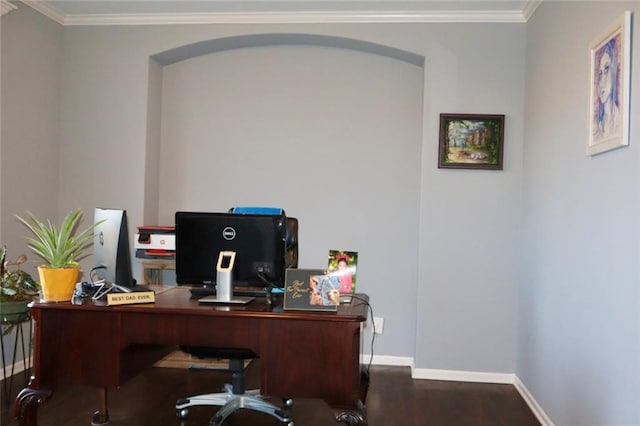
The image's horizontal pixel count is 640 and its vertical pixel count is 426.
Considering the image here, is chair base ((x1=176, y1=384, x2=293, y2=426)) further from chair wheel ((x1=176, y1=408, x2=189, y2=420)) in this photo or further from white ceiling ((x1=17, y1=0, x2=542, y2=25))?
white ceiling ((x1=17, y1=0, x2=542, y2=25))

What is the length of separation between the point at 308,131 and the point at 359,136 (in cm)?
41

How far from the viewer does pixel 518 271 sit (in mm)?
3570

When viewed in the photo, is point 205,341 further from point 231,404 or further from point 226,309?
point 231,404

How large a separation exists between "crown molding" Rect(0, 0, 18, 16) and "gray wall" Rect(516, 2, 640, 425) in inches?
134

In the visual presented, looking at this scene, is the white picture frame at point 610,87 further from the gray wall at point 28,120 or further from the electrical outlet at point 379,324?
the gray wall at point 28,120

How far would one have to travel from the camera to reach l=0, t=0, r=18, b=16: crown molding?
321 cm

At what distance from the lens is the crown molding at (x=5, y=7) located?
10.5 feet

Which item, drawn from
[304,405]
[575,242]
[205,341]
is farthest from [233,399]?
[575,242]

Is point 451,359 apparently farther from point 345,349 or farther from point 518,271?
point 345,349

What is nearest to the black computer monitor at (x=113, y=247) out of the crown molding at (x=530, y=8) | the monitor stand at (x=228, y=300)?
the monitor stand at (x=228, y=300)

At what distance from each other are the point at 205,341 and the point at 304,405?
1126 mm

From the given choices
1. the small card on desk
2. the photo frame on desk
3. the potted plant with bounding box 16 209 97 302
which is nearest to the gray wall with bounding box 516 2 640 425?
the photo frame on desk

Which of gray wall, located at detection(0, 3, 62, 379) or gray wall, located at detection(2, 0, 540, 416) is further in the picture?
gray wall, located at detection(2, 0, 540, 416)

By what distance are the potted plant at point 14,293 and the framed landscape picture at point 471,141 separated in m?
2.77
